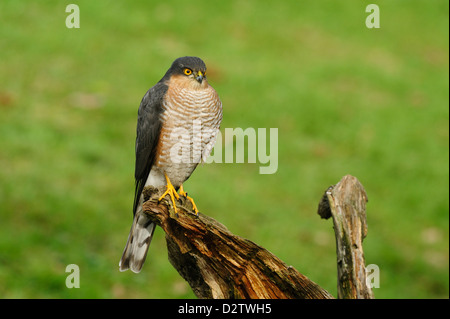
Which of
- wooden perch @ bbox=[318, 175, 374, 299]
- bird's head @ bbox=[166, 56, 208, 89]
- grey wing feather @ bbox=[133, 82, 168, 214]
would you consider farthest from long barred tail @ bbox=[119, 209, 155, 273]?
wooden perch @ bbox=[318, 175, 374, 299]

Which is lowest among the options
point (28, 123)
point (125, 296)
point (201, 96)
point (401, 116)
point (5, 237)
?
point (125, 296)

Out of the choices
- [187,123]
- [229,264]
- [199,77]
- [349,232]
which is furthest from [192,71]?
[349,232]

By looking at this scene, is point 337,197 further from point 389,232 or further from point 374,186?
point 374,186

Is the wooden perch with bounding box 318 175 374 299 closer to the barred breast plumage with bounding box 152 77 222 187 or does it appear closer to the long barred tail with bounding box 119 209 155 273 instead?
the barred breast plumage with bounding box 152 77 222 187

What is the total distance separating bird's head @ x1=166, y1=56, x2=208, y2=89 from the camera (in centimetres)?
498

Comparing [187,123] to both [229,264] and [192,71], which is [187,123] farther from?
[229,264]

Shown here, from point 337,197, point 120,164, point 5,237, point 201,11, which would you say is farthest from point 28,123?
point 337,197

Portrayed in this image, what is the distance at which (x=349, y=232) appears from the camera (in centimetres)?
455

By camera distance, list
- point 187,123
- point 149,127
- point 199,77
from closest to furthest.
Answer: point 199,77 < point 187,123 < point 149,127

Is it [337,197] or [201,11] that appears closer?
[337,197]

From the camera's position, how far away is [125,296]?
7762mm

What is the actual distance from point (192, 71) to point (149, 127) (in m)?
0.67

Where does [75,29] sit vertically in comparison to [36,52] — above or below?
above

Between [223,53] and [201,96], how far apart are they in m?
8.98
